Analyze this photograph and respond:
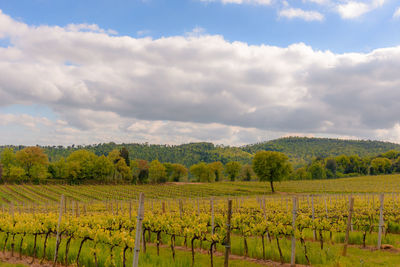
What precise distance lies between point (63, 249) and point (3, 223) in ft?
10.6

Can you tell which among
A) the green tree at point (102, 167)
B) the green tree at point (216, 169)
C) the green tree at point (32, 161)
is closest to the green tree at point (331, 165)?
the green tree at point (216, 169)

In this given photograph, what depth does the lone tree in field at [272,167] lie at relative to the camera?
61719 millimetres

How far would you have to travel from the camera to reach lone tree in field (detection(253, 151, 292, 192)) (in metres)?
61.7

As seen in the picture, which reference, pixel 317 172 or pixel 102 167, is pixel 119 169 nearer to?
pixel 102 167

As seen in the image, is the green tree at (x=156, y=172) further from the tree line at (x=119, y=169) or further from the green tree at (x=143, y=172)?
the green tree at (x=143, y=172)

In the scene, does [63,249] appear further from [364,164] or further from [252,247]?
[364,164]

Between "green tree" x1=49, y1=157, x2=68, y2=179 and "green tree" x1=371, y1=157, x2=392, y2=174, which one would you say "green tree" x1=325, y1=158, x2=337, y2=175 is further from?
"green tree" x1=49, y1=157, x2=68, y2=179

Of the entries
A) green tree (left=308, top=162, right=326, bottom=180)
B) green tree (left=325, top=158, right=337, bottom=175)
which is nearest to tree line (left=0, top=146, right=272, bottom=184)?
green tree (left=308, top=162, right=326, bottom=180)

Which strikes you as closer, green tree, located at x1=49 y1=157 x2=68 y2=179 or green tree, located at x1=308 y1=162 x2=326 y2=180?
green tree, located at x1=49 y1=157 x2=68 y2=179

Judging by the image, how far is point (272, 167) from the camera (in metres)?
61.5

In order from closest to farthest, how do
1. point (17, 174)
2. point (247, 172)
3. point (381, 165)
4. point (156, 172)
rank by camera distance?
point (17, 174), point (156, 172), point (247, 172), point (381, 165)

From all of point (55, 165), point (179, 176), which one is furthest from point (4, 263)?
point (179, 176)

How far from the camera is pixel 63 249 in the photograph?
35.6 ft

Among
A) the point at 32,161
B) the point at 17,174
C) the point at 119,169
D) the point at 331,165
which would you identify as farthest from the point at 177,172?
the point at 331,165
